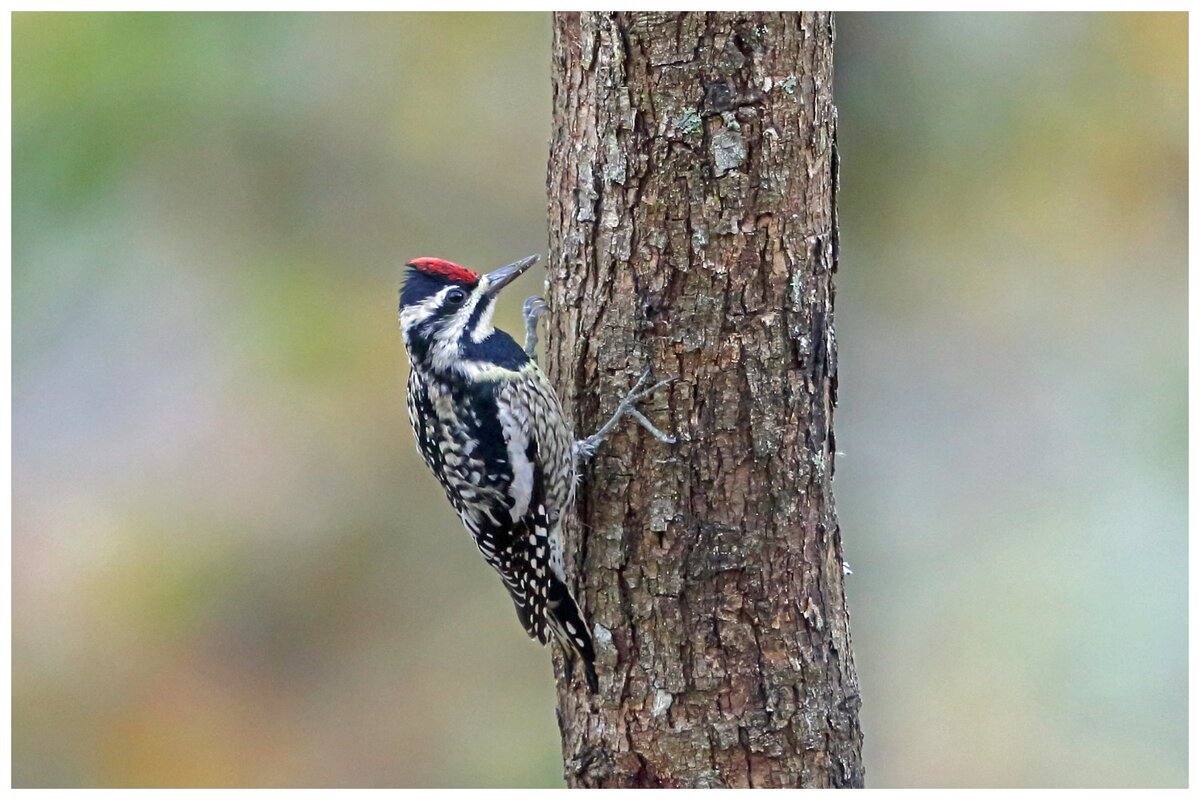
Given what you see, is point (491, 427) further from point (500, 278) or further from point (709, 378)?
point (709, 378)

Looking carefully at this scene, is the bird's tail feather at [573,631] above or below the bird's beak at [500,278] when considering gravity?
below

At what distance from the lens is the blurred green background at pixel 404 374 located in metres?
5.45

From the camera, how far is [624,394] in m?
3.01

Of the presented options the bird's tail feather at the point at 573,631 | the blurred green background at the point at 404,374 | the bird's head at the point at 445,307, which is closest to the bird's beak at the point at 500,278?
the bird's head at the point at 445,307

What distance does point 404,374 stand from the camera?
5887 millimetres

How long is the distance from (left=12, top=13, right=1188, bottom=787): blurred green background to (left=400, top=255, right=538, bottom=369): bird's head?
234cm

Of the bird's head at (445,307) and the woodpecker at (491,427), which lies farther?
the bird's head at (445,307)

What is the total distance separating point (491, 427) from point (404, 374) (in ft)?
8.41

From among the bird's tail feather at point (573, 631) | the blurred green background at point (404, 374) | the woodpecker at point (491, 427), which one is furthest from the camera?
the blurred green background at point (404, 374)

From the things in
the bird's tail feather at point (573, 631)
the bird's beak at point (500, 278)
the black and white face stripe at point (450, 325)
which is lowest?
the bird's tail feather at point (573, 631)

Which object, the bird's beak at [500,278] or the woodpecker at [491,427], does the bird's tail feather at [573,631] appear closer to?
the woodpecker at [491,427]

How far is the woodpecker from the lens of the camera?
3289 millimetres

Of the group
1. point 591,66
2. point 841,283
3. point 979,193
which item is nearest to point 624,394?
point 591,66

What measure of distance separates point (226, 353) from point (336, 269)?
750 mm
